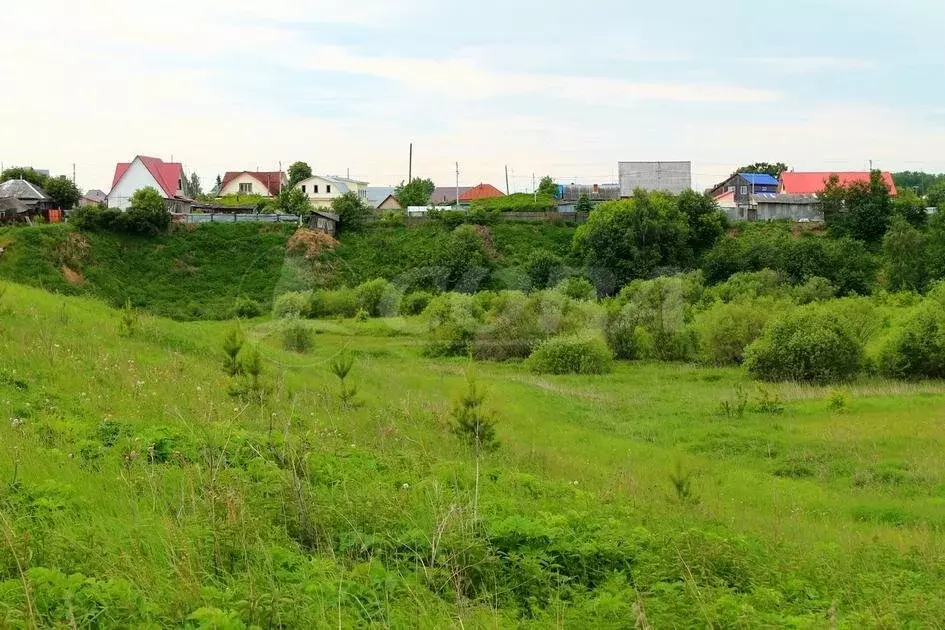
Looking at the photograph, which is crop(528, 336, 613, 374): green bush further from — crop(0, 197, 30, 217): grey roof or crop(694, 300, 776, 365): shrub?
crop(0, 197, 30, 217): grey roof

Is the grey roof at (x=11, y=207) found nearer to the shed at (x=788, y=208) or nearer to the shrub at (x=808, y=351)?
the shrub at (x=808, y=351)

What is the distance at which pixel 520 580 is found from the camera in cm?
495

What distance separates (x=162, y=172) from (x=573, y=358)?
3500 centimetres

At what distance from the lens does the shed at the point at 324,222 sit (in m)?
48.7

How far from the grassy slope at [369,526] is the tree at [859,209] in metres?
39.9

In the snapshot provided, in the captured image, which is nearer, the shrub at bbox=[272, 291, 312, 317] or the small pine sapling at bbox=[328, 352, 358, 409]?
the small pine sapling at bbox=[328, 352, 358, 409]

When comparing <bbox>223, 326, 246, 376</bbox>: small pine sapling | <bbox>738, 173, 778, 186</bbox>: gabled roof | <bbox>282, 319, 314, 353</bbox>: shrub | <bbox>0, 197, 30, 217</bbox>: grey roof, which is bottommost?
<bbox>282, 319, 314, 353</bbox>: shrub

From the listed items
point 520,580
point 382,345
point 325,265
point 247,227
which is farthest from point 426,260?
point 520,580

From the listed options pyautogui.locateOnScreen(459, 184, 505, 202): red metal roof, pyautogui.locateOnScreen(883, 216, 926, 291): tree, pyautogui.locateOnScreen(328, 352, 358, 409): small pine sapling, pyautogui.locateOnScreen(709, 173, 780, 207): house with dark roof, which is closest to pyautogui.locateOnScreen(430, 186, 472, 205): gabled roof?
pyautogui.locateOnScreen(459, 184, 505, 202): red metal roof

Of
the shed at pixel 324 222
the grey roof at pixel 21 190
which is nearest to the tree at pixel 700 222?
the shed at pixel 324 222

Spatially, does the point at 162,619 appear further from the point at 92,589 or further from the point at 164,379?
the point at 164,379

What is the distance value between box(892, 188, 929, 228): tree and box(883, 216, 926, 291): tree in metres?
5.49

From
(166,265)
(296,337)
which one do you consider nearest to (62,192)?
(166,265)

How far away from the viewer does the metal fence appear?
153ft
